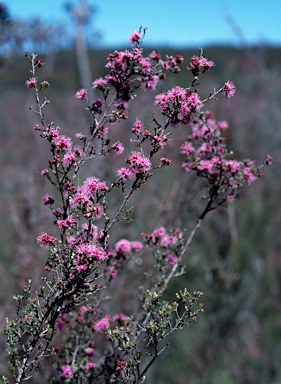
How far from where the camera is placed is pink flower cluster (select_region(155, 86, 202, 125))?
206 cm

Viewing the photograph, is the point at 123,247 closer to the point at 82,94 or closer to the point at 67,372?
the point at 67,372

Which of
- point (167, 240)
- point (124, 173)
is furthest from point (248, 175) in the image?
point (124, 173)

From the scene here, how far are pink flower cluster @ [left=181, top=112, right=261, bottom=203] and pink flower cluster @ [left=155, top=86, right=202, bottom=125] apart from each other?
0.61 meters

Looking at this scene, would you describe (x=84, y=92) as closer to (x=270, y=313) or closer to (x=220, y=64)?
(x=270, y=313)

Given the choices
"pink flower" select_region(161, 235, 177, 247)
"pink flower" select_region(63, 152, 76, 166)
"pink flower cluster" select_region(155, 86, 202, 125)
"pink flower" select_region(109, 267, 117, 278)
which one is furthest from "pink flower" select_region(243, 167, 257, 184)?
"pink flower" select_region(63, 152, 76, 166)

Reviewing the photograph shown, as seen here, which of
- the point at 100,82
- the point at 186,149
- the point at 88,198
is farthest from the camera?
the point at 186,149

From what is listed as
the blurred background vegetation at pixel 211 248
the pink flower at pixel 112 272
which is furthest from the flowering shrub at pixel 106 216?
the blurred background vegetation at pixel 211 248

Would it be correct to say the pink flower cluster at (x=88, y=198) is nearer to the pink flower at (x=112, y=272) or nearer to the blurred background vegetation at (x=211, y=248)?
the pink flower at (x=112, y=272)

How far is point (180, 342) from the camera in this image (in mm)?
11195

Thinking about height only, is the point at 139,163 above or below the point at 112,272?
below

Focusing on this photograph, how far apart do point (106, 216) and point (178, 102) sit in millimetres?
607

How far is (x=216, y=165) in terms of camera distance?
265cm

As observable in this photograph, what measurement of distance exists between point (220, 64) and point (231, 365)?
35484 millimetres

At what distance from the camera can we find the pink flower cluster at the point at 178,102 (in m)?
2.06
